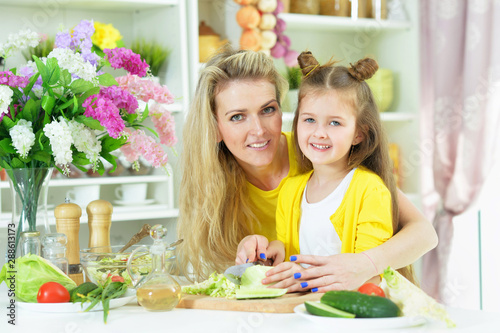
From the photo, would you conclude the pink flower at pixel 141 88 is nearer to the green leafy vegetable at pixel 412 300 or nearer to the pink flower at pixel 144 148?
the pink flower at pixel 144 148

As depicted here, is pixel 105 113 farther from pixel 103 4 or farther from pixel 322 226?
pixel 103 4

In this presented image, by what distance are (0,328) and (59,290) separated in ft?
0.45

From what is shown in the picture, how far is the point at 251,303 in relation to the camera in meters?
1.15

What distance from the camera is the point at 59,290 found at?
3.89 ft

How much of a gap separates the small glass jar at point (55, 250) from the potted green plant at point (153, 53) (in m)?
1.56

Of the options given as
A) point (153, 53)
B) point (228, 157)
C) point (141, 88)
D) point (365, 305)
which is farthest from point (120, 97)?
point (153, 53)

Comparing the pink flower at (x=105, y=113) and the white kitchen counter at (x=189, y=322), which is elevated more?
the pink flower at (x=105, y=113)

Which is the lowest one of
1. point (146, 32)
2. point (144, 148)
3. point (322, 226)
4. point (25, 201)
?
point (322, 226)

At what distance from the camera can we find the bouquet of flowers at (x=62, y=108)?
4.17 feet

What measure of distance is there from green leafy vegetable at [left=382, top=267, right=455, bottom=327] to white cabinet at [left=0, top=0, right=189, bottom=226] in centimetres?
164

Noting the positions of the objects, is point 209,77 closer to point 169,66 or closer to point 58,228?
point 58,228

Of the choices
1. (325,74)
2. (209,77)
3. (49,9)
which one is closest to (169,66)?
(49,9)

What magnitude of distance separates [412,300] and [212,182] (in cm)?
90

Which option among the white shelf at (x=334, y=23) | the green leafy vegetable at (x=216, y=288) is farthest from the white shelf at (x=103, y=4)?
the green leafy vegetable at (x=216, y=288)
